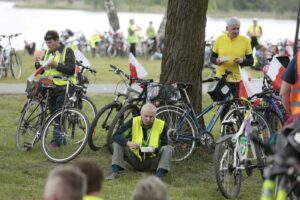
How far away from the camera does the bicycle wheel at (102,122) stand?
28.5ft

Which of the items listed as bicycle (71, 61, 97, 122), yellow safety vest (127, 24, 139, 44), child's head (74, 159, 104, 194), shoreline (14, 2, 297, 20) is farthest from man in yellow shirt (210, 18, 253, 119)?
shoreline (14, 2, 297, 20)

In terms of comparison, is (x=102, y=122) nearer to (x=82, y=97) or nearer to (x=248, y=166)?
(x=82, y=97)

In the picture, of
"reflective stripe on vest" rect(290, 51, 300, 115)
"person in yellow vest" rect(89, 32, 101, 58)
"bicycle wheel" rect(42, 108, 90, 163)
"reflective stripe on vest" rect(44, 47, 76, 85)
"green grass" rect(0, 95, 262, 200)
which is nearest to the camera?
"reflective stripe on vest" rect(290, 51, 300, 115)

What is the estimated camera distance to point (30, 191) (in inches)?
285

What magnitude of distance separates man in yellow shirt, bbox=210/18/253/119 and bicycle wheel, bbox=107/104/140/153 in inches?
56.0

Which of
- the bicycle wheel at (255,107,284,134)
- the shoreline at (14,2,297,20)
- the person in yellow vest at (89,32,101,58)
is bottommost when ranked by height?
the shoreline at (14,2,297,20)

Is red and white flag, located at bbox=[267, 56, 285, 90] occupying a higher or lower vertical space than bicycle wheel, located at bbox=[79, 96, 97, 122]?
higher

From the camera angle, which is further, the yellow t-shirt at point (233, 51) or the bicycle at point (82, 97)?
the yellow t-shirt at point (233, 51)

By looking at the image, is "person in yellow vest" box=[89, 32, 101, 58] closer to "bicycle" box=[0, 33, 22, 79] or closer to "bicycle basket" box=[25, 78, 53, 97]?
"bicycle" box=[0, 33, 22, 79]

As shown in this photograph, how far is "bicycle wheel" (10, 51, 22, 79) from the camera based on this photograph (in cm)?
1853

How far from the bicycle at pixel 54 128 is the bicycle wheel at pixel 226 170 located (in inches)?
77.6

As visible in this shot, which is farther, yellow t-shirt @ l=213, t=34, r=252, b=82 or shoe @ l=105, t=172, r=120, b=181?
yellow t-shirt @ l=213, t=34, r=252, b=82

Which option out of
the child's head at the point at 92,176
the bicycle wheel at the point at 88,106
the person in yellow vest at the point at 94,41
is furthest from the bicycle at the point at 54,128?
the person in yellow vest at the point at 94,41

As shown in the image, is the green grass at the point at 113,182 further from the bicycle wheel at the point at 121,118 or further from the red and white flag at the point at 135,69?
the red and white flag at the point at 135,69
